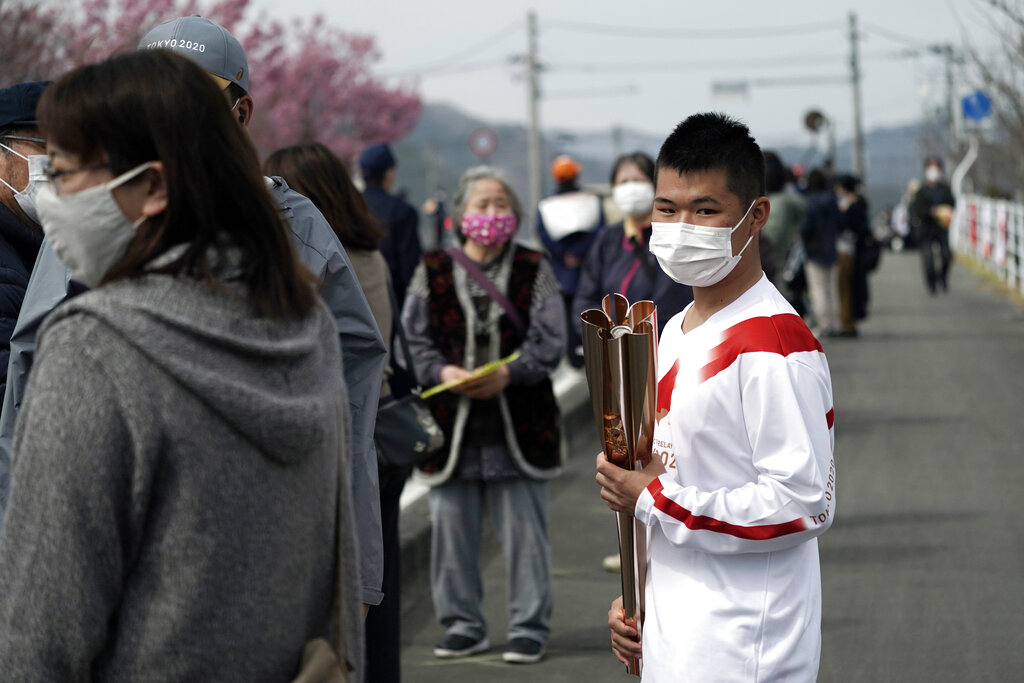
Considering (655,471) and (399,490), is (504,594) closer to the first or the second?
(399,490)

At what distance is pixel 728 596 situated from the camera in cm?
285

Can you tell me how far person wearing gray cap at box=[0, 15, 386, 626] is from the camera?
10.1ft

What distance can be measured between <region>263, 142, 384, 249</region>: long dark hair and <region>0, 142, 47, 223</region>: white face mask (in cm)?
67

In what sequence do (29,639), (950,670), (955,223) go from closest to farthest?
(29,639), (950,670), (955,223)

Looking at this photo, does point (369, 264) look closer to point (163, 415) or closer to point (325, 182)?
point (325, 182)

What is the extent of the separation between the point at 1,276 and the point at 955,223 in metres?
35.1

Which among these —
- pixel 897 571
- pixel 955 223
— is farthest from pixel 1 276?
pixel 955 223

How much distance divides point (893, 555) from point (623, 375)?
196 inches

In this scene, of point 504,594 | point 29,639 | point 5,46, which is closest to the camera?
point 29,639

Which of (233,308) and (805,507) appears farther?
(805,507)

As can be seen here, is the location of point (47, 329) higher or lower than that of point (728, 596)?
higher

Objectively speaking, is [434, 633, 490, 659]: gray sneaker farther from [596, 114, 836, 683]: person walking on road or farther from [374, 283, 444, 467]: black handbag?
[596, 114, 836, 683]: person walking on road

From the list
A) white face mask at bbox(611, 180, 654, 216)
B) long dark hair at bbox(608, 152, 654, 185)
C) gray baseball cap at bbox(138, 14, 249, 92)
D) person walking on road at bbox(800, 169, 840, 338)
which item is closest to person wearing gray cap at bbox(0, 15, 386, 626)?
gray baseball cap at bbox(138, 14, 249, 92)

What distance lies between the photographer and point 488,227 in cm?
584
